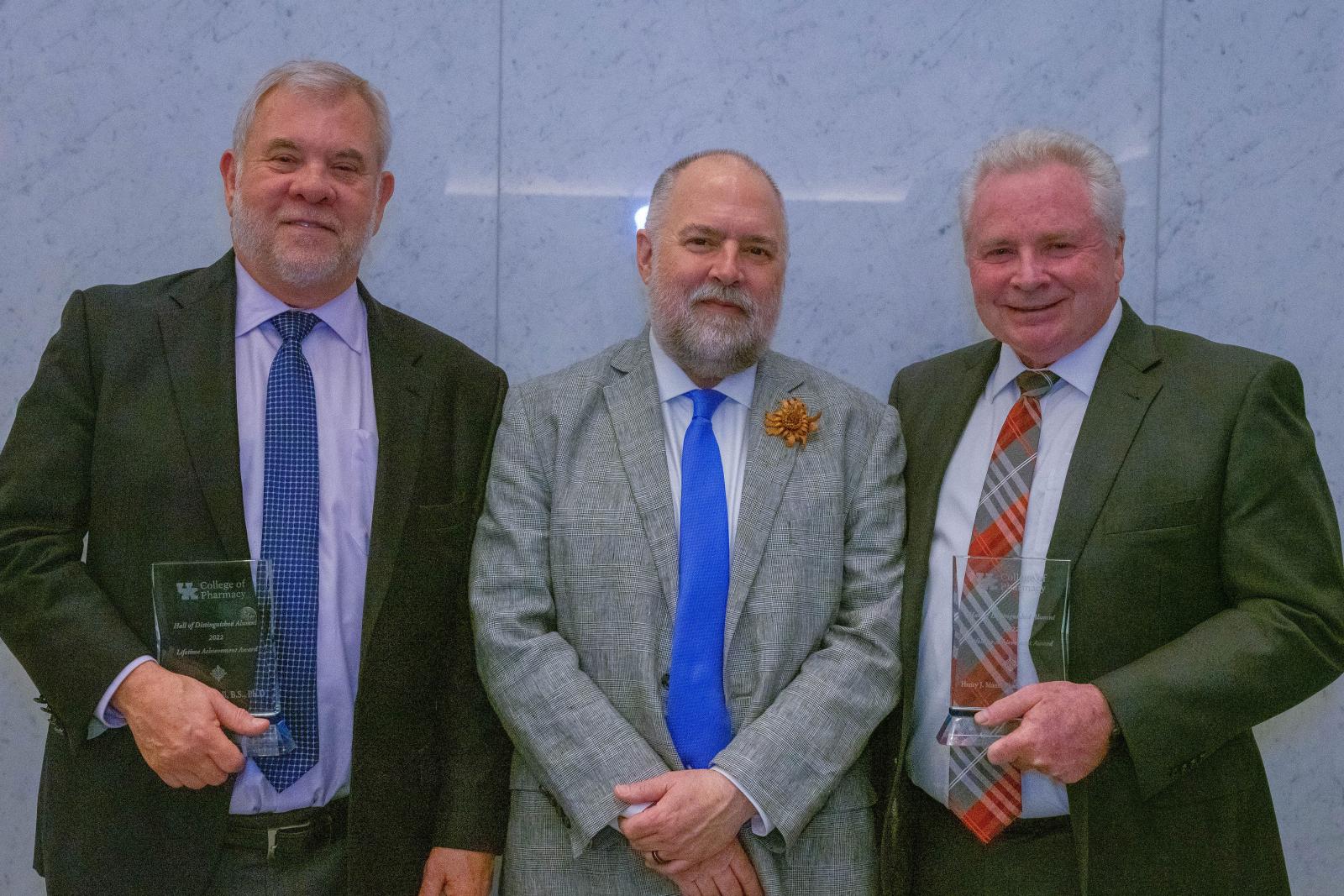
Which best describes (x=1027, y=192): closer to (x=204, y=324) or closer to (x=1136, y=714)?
(x=1136, y=714)

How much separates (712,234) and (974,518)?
820mm

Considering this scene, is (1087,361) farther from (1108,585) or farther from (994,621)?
(994,621)

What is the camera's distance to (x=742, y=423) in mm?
2461

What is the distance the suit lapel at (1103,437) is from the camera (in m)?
2.17

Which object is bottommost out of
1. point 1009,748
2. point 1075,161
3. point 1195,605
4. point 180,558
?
point 1009,748

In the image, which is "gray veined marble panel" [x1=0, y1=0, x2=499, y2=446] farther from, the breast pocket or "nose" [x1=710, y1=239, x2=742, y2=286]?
the breast pocket

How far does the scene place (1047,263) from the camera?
93.0 inches

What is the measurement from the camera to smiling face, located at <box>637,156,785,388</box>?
242 centimetres

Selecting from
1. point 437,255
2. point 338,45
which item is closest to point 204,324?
point 437,255

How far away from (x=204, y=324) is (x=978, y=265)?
1641 millimetres

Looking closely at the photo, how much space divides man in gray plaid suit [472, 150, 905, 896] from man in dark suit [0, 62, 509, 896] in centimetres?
16

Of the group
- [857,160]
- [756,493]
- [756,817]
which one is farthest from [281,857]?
[857,160]

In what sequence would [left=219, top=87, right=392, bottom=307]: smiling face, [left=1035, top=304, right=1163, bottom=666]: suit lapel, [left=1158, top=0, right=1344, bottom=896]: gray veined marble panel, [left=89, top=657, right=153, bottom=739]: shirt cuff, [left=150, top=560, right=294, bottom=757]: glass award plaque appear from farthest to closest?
1. [left=1158, top=0, right=1344, bottom=896]: gray veined marble panel
2. [left=219, top=87, right=392, bottom=307]: smiling face
3. [left=1035, top=304, right=1163, bottom=666]: suit lapel
4. [left=89, top=657, right=153, bottom=739]: shirt cuff
5. [left=150, top=560, right=294, bottom=757]: glass award plaque

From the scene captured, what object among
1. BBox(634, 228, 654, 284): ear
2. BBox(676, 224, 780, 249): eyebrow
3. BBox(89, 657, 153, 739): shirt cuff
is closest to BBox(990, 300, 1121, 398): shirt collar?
BBox(676, 224, 780, 249): eyebrow
